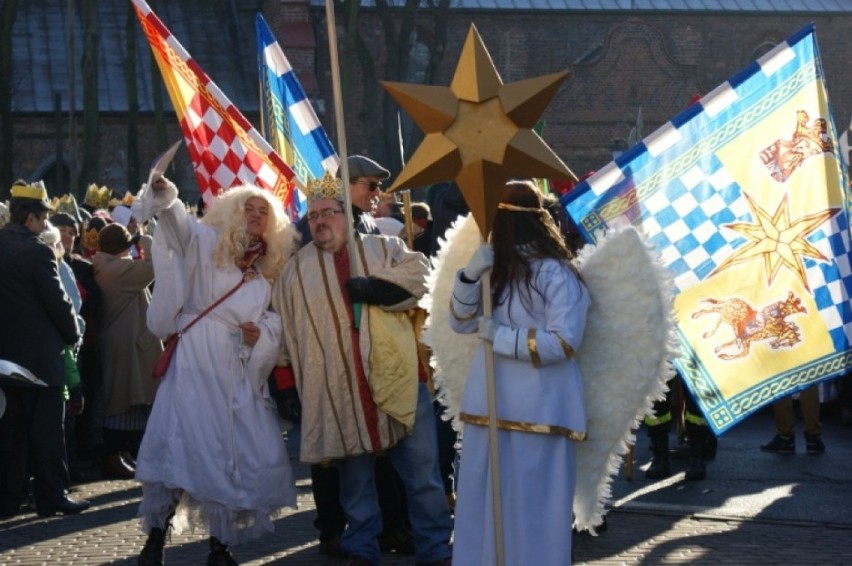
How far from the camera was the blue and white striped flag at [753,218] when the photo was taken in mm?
9312

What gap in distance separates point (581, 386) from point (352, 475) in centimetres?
194

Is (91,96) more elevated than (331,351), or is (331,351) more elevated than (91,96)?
(91,96)

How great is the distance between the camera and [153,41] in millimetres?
10219

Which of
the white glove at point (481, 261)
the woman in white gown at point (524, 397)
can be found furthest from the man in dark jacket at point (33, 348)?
the white glove at point (481, 261)

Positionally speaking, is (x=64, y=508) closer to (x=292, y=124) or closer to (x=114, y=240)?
(x=114, y=240)

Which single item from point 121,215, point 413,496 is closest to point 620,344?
point 413,496

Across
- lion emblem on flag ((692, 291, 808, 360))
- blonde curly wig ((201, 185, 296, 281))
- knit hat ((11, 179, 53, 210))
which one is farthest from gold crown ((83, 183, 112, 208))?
blonde curly wig ((201, 185, 296, 281))

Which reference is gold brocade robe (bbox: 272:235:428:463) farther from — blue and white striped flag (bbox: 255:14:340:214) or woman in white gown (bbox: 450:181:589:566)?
blue and white striped flag (bbox: 255:14:340:214)

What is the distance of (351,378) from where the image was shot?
7879 mm

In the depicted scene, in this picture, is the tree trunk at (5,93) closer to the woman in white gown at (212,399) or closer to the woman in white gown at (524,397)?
the woman in white gown at (212,399)

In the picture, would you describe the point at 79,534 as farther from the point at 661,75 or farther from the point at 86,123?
the point at 661,75

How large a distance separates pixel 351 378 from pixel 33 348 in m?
3.29

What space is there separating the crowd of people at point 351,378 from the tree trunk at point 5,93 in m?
21.5

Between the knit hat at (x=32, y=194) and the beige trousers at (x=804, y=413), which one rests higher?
the knit hat at (x=32, y=194)
